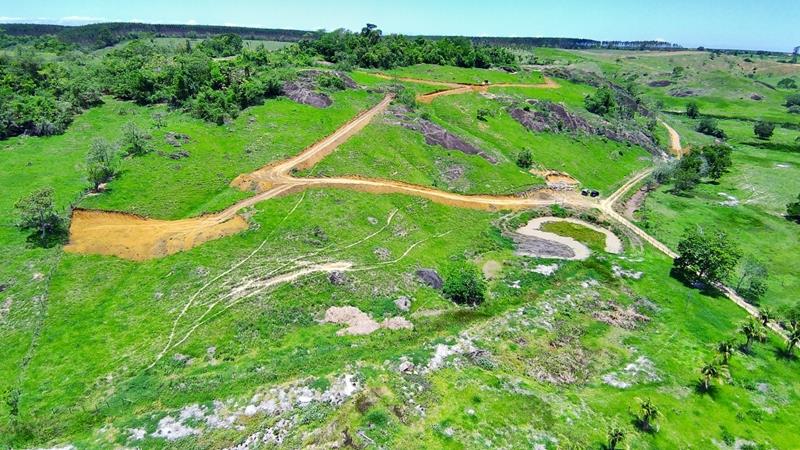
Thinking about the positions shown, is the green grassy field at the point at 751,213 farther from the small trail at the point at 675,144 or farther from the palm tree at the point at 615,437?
the palm tree at the point at 615,437

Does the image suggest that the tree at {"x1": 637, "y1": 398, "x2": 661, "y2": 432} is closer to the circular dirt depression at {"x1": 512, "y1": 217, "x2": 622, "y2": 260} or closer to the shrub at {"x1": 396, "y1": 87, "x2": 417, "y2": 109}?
the circular dirt depression at {"x1": 512, "y1": 217, "x2": 622, "y2": 260}

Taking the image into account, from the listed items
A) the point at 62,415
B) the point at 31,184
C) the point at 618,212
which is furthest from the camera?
the point at 618,212

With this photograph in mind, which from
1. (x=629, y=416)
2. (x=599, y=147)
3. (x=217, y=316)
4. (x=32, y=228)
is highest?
(x=599, y=147)

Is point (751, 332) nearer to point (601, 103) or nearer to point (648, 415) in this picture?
point (648, 415)

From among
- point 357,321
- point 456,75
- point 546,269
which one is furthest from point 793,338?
point 456,75

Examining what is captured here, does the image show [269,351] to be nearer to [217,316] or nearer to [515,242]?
[217,316]

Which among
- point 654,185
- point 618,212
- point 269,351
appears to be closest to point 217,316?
point 269,351

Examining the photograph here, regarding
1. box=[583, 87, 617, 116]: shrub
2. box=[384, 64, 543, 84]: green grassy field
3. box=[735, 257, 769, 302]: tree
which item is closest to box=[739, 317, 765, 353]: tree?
box=[735, 257, 769, 302]: tree

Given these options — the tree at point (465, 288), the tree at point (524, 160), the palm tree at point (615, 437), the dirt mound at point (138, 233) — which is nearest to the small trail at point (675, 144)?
the tree at point (524, 160)
